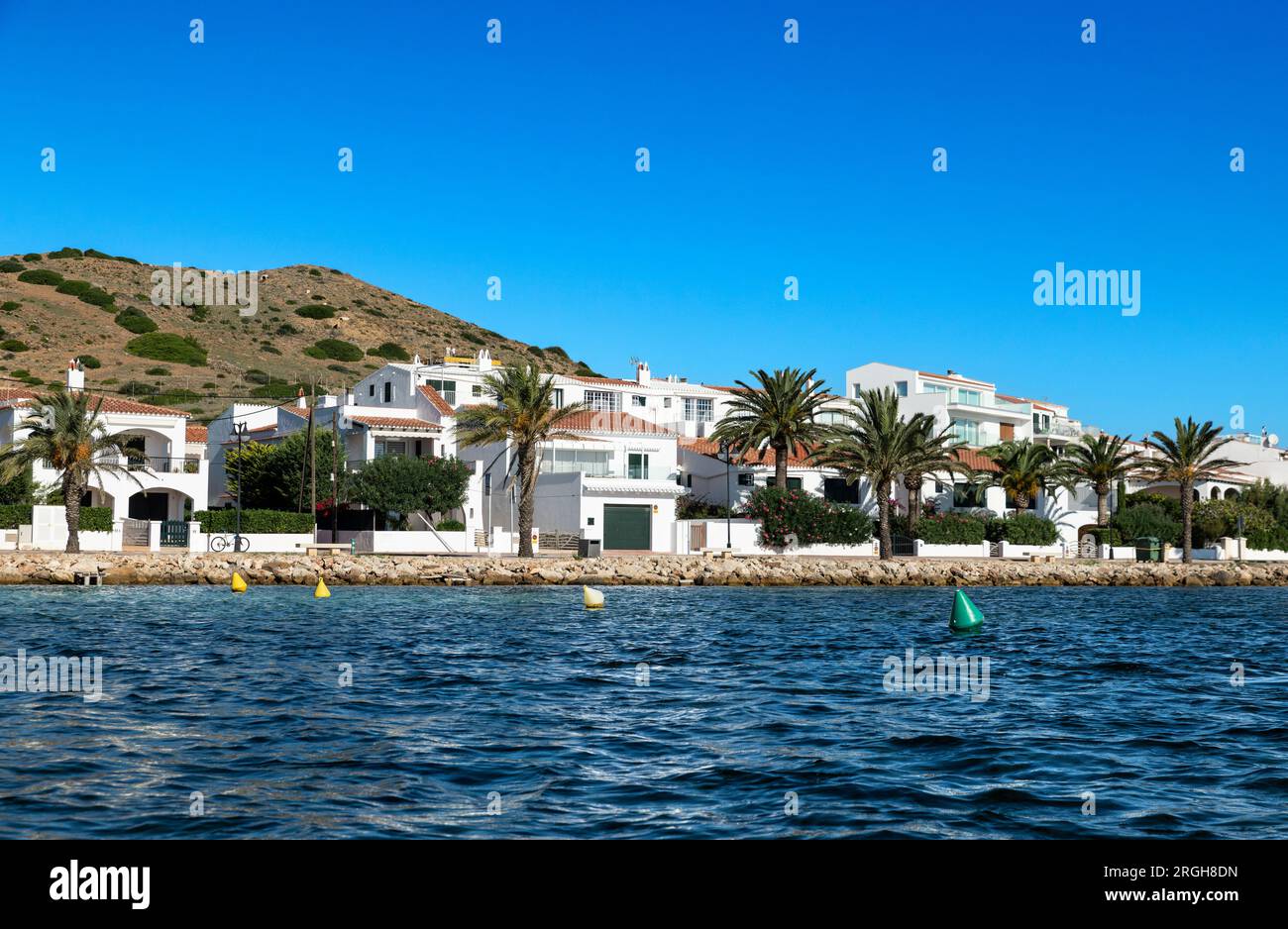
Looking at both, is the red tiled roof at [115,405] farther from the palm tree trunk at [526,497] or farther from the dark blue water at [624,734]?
the dark blue water at [624,734]

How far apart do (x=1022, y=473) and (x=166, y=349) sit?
94036 mm

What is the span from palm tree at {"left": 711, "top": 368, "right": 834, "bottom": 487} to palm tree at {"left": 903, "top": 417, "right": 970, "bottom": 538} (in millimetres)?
5017

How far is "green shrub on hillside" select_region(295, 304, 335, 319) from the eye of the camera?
539ft

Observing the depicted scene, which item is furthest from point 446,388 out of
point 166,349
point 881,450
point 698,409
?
point 166,349

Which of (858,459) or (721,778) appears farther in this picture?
(858,459)

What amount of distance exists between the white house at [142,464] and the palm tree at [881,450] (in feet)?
115

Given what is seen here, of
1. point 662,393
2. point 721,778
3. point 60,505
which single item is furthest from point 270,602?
point 662,393

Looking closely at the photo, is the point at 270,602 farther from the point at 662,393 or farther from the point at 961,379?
the point at 961,379

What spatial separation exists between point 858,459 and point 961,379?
32495 millimetres

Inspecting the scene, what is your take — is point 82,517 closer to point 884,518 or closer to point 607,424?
point 607,424

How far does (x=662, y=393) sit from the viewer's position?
277ft

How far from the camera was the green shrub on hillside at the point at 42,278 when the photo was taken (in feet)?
493

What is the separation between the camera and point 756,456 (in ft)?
255
